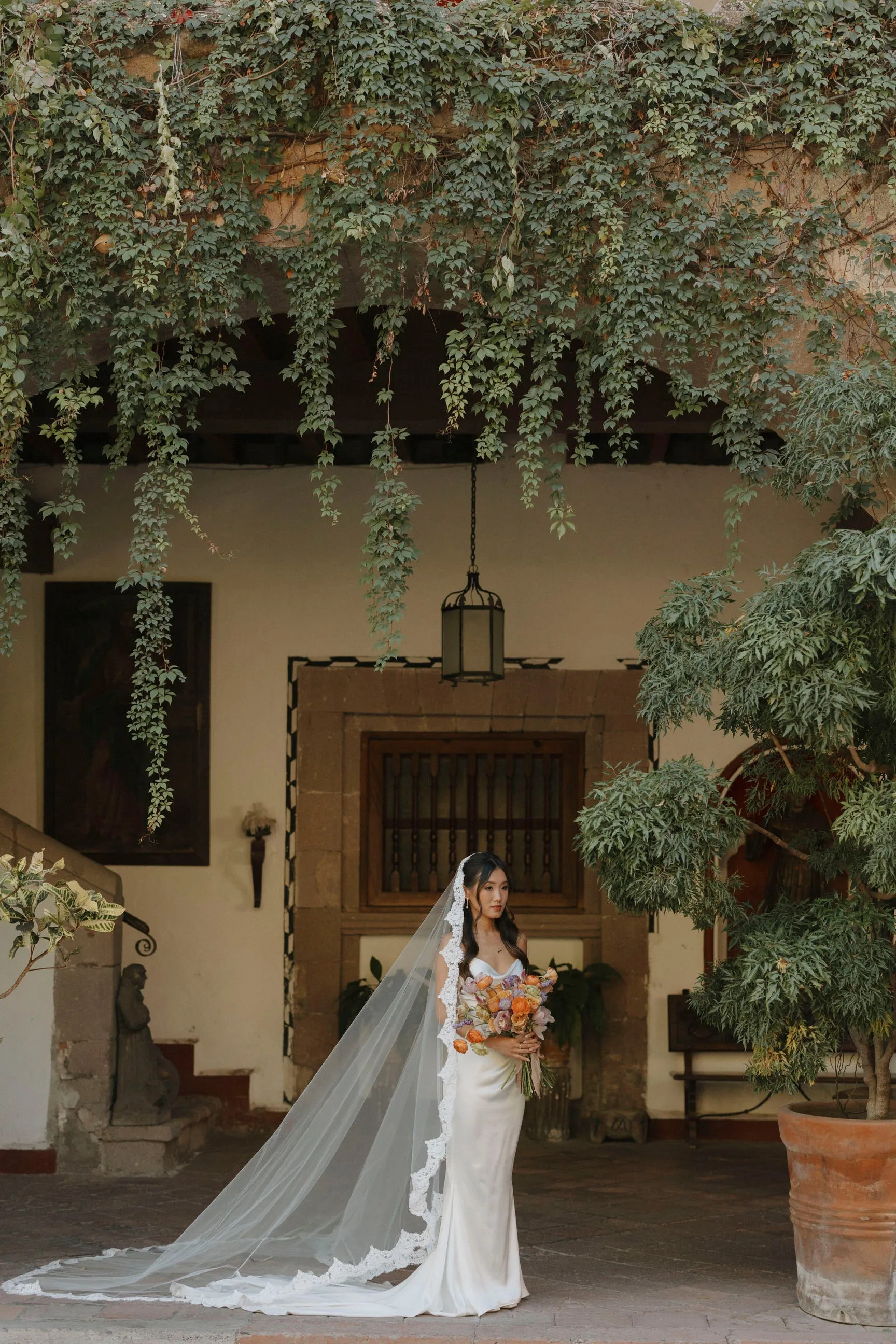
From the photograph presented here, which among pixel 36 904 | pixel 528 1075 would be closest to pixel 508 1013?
pixel 528 1075

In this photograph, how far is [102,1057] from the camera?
21.5 feet

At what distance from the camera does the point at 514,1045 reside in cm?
A: 447

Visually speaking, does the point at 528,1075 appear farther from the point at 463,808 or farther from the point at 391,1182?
the point at 463,808

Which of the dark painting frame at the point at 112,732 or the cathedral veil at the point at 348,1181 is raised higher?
the dark painting frame at the point at 112,732

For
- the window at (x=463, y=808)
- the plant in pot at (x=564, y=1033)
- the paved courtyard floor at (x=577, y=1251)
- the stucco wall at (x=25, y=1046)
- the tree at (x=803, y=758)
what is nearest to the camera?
the tree at (x=803, y=758)

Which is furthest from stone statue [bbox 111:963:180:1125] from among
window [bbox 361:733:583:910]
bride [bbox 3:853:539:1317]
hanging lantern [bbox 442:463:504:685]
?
hanging lantern [bbox 442:463:504:685]

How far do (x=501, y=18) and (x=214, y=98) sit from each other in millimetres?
996

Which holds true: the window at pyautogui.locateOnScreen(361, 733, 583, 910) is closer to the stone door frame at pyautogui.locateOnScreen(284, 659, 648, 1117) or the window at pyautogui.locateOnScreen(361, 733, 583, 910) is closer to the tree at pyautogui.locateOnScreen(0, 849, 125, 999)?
the stone door frame at pyautogui.locateOnScreen(284, 659, 648, 1117)

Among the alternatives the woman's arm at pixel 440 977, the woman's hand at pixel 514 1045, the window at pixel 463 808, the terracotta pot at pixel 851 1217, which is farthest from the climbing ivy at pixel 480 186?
the window at pixel 463 808

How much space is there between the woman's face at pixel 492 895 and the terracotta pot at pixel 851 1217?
3.83 ft

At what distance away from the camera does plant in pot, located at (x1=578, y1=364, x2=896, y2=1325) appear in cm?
391

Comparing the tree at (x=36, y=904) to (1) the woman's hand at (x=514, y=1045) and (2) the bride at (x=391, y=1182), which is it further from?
(1) the woman's hand at (x=514, y=1045)

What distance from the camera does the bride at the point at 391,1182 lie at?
4383 mm

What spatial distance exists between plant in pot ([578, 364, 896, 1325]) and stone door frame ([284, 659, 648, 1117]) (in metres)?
3.18
